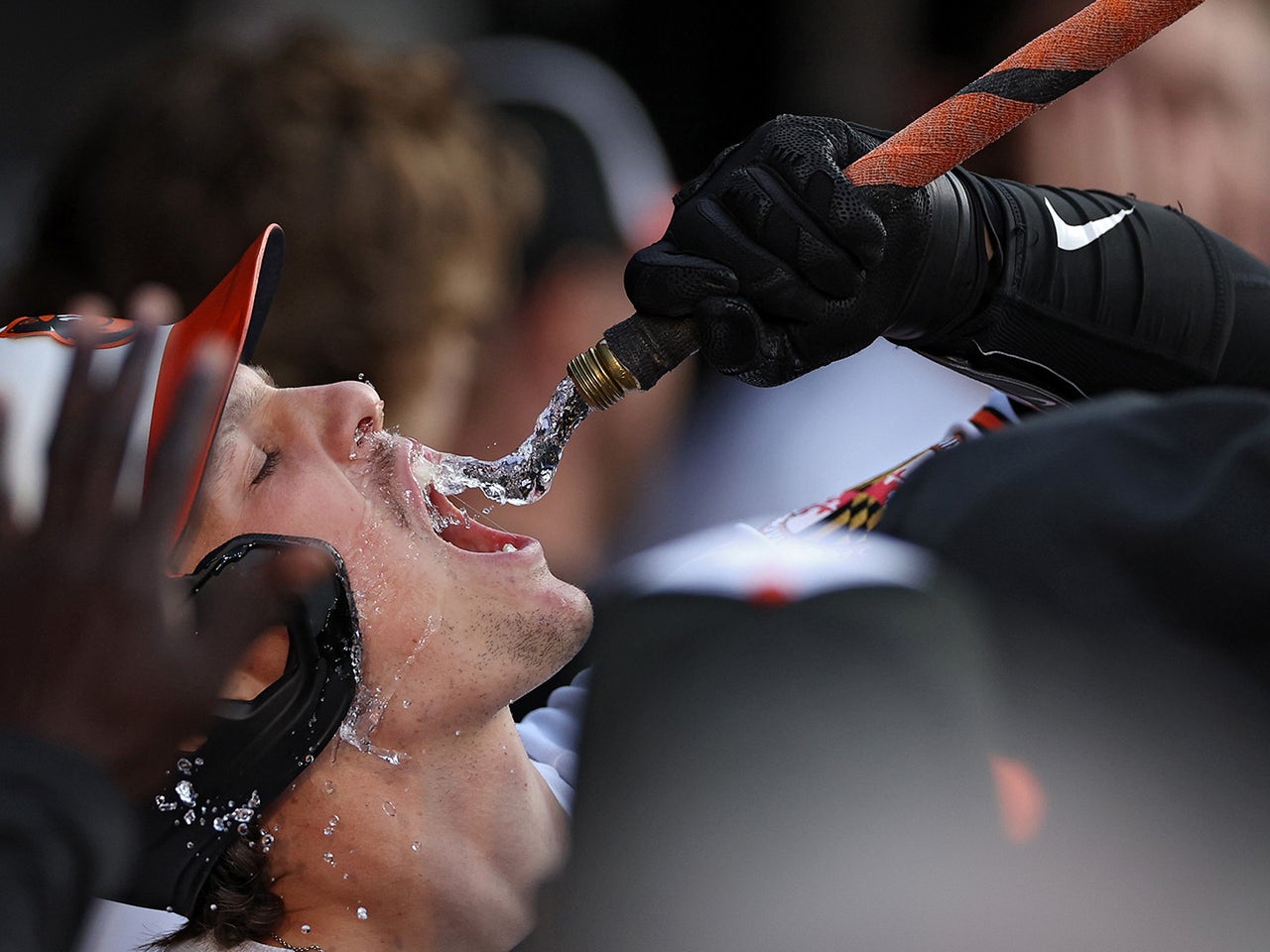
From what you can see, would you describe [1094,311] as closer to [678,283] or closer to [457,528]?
[678,283]

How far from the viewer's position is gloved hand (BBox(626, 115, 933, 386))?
1.44 meters

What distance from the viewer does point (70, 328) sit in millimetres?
1540

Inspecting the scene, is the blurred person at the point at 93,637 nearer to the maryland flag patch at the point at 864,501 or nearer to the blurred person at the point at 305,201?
the maryland flag patch at the point at 864,501

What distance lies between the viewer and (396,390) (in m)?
2.78

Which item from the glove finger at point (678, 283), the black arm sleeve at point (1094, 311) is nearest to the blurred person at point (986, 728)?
the glove finger at point (678, 283)

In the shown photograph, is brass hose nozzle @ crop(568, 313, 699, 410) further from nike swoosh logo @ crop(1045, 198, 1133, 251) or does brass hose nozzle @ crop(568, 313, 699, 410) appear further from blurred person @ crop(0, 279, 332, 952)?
nike swoosh logo @ crop(1045, 198, 1133, 251)

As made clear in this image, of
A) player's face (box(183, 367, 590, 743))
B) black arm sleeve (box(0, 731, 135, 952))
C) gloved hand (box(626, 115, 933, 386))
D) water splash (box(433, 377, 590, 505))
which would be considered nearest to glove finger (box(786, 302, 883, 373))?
gloved hand (box(626, 115, 933, 386))

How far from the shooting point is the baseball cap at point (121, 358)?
1.26m

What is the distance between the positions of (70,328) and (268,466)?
323 mm

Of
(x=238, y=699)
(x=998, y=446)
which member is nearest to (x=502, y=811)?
(x=238, y=699)

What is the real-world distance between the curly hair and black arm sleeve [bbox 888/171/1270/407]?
1391mm

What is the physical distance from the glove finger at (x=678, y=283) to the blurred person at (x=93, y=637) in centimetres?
43

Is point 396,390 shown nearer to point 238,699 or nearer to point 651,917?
point 238,699

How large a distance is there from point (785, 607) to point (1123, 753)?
0.72ft
